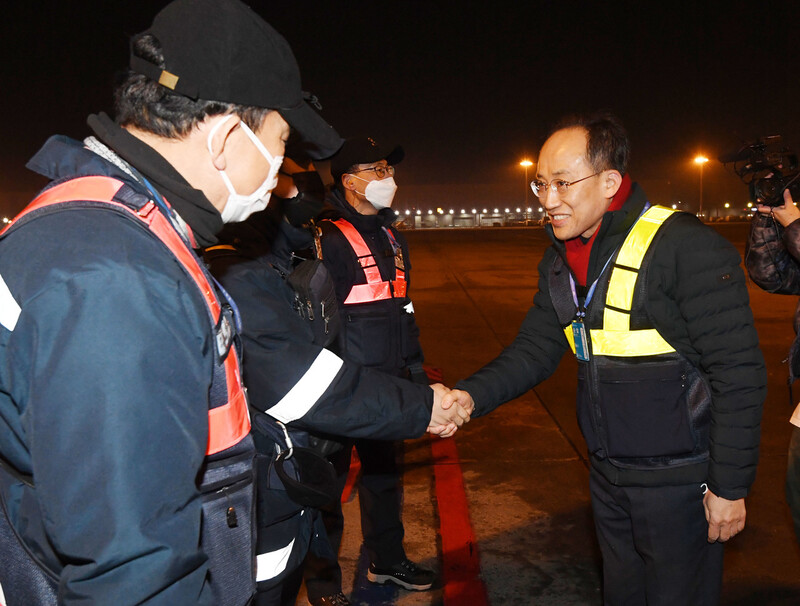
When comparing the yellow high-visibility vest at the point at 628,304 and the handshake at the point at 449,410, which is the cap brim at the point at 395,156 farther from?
the yellow high-visibility vest at the point at 628,304

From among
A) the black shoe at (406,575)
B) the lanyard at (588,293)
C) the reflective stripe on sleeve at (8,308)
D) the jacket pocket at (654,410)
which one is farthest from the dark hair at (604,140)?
the black shoe at (406,575)

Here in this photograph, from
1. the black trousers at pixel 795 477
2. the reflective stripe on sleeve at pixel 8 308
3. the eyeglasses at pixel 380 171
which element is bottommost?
the black trousers at pixel 795 477

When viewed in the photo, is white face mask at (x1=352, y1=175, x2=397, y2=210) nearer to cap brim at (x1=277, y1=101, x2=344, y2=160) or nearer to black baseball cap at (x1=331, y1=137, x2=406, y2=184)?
black baseball cap at (x1=331, y1=137, x2=406, y2=184)

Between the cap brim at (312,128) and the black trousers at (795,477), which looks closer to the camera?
the cap brim at (312,128)

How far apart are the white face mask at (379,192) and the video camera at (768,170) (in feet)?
A: 6.34

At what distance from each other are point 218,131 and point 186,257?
1.05ft

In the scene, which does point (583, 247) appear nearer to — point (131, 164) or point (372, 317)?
point (372, 317)

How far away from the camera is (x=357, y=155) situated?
403cm

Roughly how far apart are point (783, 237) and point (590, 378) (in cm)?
128

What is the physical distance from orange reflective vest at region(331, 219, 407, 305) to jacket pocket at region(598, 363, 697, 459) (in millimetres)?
1662

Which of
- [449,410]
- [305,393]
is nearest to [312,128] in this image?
[305,393]

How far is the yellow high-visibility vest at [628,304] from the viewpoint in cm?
222

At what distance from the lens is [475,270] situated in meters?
17.0

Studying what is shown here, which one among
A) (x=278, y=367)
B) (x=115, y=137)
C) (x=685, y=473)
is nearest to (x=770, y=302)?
(x=685, y=473)
